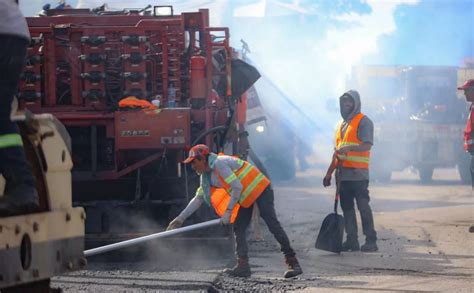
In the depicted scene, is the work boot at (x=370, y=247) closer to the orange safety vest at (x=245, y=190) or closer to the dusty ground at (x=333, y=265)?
the dusty ground at (x=333, y=265)

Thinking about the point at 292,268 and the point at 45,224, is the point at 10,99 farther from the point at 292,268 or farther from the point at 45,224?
the point at 292,268

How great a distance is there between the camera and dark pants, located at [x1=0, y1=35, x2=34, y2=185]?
4.38 m

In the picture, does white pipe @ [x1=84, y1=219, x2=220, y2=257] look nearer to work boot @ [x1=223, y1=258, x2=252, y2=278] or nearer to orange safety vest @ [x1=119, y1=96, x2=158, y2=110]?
work boot @ [x1=223, y1=258, x2=252, y2=278]

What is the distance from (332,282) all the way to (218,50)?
4013mm

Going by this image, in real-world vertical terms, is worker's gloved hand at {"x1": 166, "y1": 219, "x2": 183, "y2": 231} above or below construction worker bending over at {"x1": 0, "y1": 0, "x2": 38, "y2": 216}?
below

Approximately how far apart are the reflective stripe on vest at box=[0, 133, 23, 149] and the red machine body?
20.5ft

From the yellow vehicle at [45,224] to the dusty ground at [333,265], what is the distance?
3385 mm

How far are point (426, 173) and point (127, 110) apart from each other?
44.3ft

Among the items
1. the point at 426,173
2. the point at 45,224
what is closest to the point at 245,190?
the point at 45,224

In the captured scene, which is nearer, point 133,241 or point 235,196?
point 133,241

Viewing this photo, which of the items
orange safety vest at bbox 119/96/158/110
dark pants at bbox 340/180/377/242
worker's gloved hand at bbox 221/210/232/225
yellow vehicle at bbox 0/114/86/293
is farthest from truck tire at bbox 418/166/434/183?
yellow vehicle at bbox 0/114/86/293

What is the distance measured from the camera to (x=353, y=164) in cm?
1170

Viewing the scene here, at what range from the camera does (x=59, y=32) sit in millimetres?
11281

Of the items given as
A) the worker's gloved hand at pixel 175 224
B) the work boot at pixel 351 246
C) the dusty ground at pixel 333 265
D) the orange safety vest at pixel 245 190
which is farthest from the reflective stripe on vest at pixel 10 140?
the work boot at pixel 351 246
